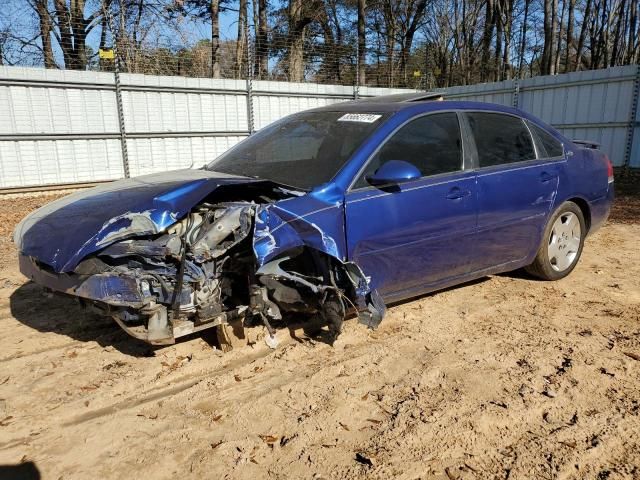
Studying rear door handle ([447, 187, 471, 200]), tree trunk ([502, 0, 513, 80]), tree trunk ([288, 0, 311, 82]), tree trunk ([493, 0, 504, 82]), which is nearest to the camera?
rear door handle ([447, 187, 471, 200])

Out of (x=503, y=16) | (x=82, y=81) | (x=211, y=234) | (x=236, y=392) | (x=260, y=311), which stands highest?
(x=503, y=16)

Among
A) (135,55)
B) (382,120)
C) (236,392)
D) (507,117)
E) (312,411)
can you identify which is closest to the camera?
(312,411)

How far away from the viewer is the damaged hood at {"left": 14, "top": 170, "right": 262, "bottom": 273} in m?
2.79

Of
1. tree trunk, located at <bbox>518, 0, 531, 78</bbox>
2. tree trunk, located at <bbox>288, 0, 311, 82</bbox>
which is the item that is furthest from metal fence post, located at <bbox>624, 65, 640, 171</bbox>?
tree trunk, located at <bbox>518, 0, 531, 78</bbox>

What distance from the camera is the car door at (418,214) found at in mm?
3398

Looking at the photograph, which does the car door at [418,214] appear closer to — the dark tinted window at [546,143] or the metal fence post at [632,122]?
the dark tinted window at [546,143]

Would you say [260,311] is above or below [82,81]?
below

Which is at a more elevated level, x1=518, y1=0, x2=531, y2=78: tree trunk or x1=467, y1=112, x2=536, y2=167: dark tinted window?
x1=518, y1=0, x2=531, y2=78: tree trunk

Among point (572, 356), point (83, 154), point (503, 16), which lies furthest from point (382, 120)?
point (503, 16)

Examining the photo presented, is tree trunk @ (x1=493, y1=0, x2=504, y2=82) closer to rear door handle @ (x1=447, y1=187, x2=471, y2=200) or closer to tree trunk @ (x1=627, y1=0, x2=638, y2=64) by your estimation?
tree trunk @ (x1=627, y1=0, x2=638, y2=64)

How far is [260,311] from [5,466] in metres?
1.48

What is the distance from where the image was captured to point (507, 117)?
4.49 metres

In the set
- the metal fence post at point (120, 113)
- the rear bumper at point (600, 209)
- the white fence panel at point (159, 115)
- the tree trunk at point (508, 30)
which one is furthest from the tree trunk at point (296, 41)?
the rear bumper at point (600, 209)

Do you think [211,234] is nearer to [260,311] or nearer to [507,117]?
[260,311]
